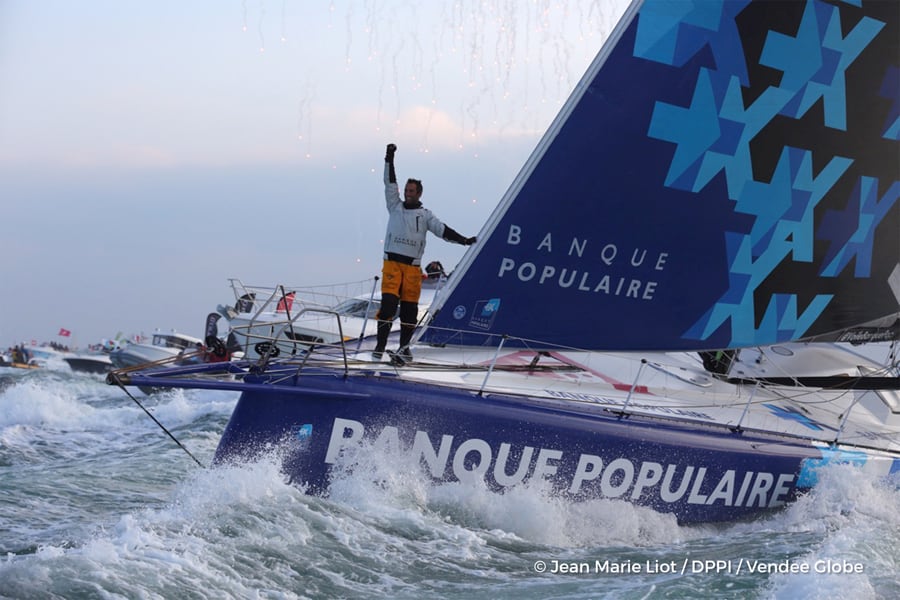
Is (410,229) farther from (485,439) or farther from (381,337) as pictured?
(485,439)

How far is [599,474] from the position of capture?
6695 mm

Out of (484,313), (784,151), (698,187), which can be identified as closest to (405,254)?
(484,313)

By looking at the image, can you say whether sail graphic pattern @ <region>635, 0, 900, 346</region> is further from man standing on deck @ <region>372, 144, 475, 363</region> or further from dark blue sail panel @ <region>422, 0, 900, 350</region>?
man standing on deck @ <region>372, 144, 475, 363</region>

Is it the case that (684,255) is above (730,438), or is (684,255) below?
above

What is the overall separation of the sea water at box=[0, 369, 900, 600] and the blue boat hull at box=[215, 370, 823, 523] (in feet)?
0.39

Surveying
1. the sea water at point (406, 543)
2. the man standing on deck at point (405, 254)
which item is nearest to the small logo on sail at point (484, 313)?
the man standing on deck at point (405, 254)

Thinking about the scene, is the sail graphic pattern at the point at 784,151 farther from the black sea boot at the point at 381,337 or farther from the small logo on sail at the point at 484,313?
the black sea boot at the point at 381,337

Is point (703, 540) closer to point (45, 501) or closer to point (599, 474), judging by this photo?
point (599, 474)

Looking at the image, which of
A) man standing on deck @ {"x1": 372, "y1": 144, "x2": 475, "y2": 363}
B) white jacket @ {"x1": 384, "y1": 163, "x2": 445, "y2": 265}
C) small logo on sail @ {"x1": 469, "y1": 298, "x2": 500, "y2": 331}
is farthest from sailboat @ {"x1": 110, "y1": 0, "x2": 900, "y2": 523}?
white jacket @ {"x1": 384, "y1": 163, "x2": 445, "y2": 265}

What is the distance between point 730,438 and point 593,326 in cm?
129

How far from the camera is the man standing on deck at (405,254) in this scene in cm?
728

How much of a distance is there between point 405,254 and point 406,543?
92.7 inches

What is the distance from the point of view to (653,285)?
7359mm

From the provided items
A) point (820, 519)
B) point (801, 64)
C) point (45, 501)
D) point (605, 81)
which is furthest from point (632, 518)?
point (45, 501)
